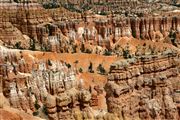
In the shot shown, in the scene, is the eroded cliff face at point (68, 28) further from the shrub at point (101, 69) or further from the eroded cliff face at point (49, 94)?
the eroded cliff face at point (49, 94)

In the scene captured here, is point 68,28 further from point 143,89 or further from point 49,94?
point 143,89

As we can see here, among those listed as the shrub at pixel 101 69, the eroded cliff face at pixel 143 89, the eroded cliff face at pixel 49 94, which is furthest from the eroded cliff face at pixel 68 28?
the eroded cliff face at pixel 143 89

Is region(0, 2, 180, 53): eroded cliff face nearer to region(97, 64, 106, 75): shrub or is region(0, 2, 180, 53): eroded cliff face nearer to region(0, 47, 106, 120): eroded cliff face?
region(97, 64, 106, 75): shrub

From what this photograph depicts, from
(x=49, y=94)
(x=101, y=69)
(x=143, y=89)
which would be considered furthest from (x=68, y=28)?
(x=143, y=89)

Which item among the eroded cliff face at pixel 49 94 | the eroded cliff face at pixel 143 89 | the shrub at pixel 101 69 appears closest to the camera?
the eroded cliff face at pixel 49 94

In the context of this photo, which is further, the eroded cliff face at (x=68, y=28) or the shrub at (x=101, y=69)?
the eroded cliff face at (x=68, y=28)

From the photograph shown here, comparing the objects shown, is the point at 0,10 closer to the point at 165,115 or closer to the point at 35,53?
the point at 35,53

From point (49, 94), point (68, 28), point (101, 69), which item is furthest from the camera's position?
point (68, 28)

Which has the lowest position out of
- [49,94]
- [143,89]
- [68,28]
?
[68,28]

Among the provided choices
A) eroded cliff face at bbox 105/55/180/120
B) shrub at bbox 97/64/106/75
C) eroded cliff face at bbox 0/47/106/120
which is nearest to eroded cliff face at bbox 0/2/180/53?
shrub at bbox 97/64/106/75
